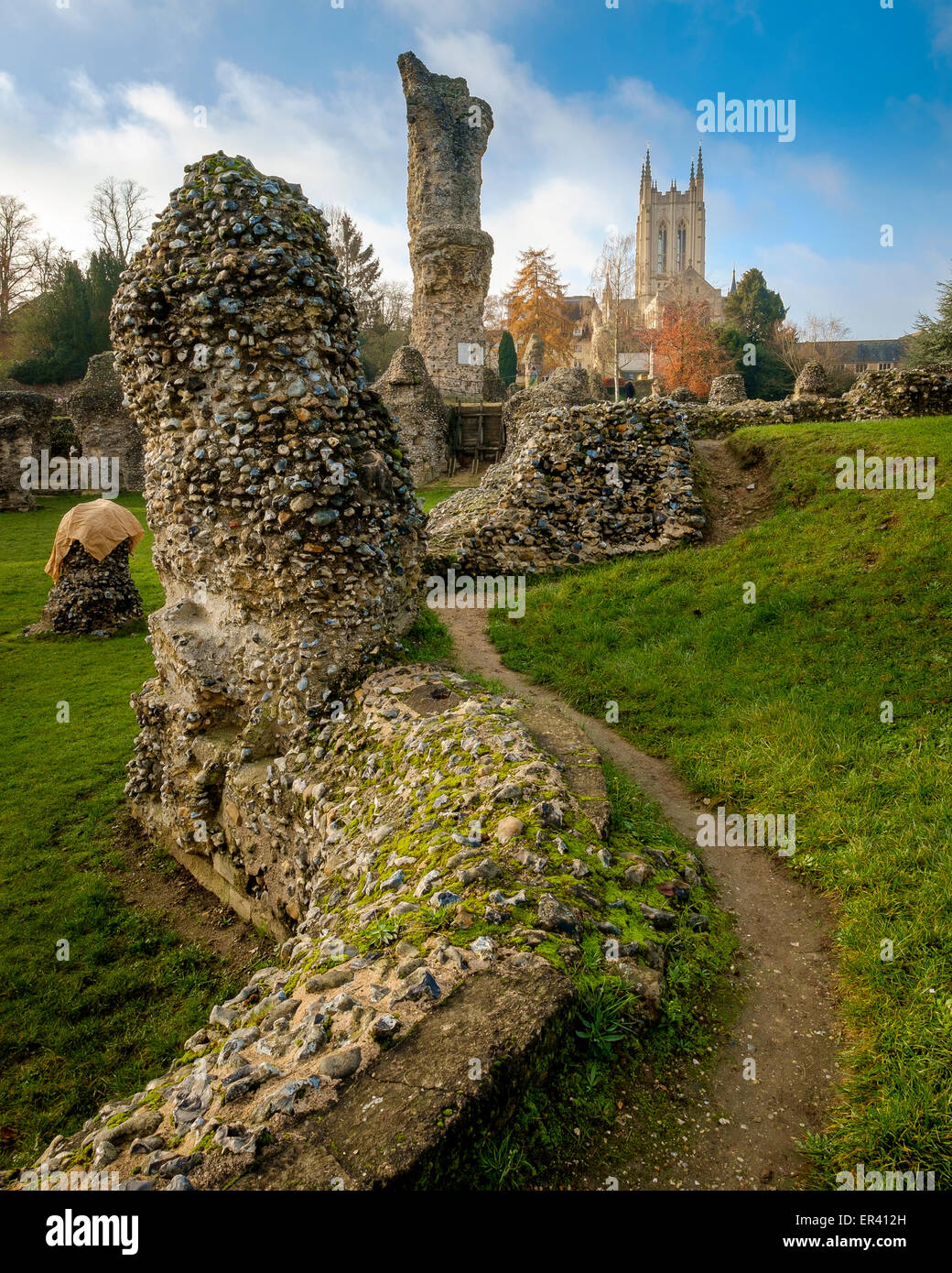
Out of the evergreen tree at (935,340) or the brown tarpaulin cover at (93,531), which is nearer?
the brown tarpaulin cover at (93,531)

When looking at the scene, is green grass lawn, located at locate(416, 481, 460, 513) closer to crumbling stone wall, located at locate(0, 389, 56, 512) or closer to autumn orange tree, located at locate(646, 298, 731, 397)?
crumbling stone wall, located at locate(0, 389, 56, 512)

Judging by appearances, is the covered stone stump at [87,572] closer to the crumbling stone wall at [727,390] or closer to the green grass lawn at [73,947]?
the green grass lawn at [73,947]

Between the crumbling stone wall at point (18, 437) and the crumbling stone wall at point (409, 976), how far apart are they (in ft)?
96.6

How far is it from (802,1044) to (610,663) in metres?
5.62

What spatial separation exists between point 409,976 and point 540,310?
5921 centimetres

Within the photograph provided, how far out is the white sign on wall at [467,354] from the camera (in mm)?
34406

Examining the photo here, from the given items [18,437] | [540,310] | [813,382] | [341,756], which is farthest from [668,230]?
[341,756]

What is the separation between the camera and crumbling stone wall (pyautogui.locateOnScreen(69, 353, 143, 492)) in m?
31.6

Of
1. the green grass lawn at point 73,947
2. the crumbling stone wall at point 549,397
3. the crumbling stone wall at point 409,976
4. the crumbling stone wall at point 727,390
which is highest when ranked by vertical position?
the crumbling stone wall at point 727,390

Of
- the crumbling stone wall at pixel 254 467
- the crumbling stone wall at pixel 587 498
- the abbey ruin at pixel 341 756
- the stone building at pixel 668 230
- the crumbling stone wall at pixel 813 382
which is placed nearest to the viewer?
the abbey ruin at pixel 341 756

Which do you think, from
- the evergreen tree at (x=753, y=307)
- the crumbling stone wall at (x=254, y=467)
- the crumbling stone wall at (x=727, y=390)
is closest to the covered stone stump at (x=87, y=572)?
the crumbling stone wall at (x=254, y=467)

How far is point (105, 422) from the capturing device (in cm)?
3198
